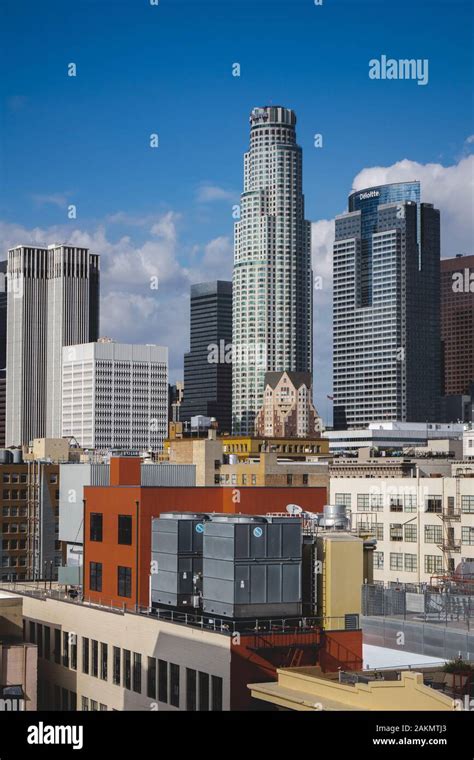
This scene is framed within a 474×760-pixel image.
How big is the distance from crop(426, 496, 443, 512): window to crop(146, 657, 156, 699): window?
31512 millimetres

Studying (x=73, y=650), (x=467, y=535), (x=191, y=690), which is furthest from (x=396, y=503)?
(x=191, y=690)

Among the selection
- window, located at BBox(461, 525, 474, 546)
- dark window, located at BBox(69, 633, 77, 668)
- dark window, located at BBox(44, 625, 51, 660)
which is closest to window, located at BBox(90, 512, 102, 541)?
dark window, located at BBox(44, 625, 51, 660)

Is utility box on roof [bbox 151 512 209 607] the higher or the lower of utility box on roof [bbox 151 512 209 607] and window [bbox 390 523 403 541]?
the higher

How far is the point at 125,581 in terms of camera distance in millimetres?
42188

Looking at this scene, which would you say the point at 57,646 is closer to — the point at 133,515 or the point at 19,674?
the point at 133,515

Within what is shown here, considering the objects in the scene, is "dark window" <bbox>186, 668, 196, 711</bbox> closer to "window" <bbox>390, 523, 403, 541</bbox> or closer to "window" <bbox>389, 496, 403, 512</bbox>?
"window" <bbox>390, 523, 403, 541</bbox>

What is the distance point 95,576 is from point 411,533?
2616cm

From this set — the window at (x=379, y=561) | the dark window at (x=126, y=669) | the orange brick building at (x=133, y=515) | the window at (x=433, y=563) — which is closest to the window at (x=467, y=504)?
the window at (x=433, y=563)

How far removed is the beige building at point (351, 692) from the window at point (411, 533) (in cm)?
3603

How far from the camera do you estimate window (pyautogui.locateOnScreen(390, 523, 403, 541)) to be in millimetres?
66875

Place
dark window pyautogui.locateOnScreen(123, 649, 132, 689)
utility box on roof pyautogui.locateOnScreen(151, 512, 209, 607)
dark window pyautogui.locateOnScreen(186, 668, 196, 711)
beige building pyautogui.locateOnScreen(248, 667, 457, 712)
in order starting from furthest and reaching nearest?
1. dark window pyautogui.locateOnScreen(123, 649, 132, 689)
2. utility box on roof pyautogui.locateOnScreen(151, 512, 209, 607)
3. dark window pyautogui.locateOnScreen(186, 668, 196, 711)
4. beige building pyautogui.locateOnScreen(248, 667, 457, 712)

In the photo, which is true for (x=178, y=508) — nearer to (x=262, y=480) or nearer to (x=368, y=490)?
(x=368, y=490)

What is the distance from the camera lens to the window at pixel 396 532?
6688 cm
